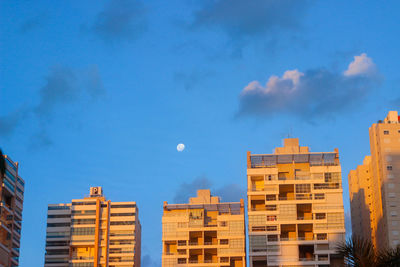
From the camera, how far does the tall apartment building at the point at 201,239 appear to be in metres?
144

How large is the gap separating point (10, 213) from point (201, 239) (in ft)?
125

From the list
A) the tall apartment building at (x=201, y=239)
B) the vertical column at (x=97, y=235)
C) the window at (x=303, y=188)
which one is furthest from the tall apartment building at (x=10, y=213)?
the window at (x=303, y=188)

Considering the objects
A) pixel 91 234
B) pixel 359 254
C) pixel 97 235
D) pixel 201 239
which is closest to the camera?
pixel 359 254

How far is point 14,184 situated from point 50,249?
47441mm

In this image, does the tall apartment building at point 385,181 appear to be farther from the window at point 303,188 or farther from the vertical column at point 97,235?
the vertical column at point 97,235

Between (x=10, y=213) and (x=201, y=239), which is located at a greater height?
(x=10, y=213)

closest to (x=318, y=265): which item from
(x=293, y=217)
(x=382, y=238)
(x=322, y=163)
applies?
(x=293, y=217)

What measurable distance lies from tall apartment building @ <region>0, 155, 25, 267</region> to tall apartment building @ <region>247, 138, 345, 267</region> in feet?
141

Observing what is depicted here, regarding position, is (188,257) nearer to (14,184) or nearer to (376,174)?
(14,184)

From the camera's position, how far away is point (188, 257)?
14300 cm

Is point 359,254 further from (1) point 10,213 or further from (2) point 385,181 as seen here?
(2) point 385,181

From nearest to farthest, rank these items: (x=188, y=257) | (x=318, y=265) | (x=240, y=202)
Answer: (x=318, y=265)
(x=188, y=257)
(x=240, y=202)

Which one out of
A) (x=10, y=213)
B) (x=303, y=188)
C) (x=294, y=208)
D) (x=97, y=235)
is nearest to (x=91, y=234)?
(x=97, y=235)

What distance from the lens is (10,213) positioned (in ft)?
436
